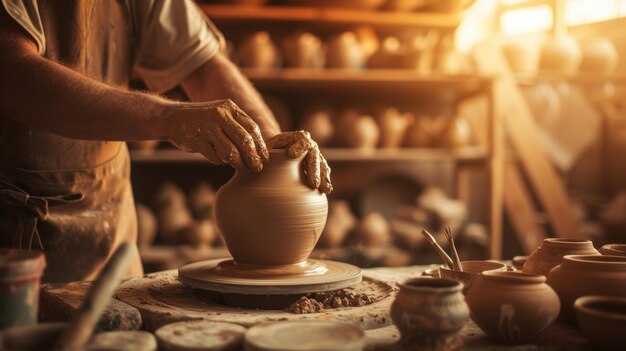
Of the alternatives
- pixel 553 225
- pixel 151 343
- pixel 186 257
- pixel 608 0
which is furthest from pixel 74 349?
pixel 608 0

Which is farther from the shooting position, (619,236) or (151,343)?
(619,236)

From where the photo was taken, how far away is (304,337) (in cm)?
128

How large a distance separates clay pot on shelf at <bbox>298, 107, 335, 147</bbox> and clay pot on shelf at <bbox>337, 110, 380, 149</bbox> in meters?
0.09

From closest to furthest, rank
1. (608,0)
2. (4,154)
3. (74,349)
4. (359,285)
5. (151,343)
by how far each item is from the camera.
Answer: (74,349), (151,343), (359,285), (4,154), (608,0)

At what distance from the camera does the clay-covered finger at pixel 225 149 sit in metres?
1.71

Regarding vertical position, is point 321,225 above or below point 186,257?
above

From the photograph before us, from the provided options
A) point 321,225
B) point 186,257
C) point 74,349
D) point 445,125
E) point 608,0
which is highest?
point 608,0

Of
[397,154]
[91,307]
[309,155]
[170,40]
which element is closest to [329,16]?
[397,154]

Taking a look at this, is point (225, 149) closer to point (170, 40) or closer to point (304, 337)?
point (304, 337)

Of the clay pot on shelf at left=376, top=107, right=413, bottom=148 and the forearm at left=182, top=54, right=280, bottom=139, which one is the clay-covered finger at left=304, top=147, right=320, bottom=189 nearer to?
the forearm at left=182, top=54, right=280, bottom=139

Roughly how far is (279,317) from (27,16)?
1.22 m

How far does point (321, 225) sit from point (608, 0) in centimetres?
552

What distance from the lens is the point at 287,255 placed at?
1821 mm

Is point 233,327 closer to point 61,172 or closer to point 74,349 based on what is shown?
point 74,349
